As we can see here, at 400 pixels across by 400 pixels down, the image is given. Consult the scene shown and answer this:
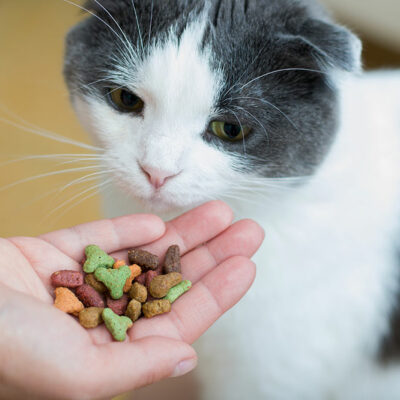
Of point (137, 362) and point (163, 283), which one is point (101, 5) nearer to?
point (163, 283)

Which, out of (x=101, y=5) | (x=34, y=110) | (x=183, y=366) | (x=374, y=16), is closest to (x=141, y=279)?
(x=183, y=366)

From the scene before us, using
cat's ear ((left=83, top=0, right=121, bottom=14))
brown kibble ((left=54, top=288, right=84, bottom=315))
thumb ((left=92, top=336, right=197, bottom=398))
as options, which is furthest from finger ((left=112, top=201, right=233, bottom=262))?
cat's ear ((left=83, top=0, right=121, bottom=14))

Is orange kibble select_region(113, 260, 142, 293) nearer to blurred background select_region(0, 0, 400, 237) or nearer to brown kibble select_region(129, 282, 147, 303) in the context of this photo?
brown kibble select_region(129, 282, 147, 303)

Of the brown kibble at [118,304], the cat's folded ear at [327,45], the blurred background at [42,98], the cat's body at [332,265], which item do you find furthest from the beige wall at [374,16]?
the brown kibble at [118,304]

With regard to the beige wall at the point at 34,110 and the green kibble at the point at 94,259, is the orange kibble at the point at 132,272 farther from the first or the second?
the beige wall at the point at 34,110

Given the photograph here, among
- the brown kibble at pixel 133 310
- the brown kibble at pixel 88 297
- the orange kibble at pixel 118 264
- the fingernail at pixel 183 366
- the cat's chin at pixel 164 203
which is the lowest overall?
the fingernail at pixel 183 366
